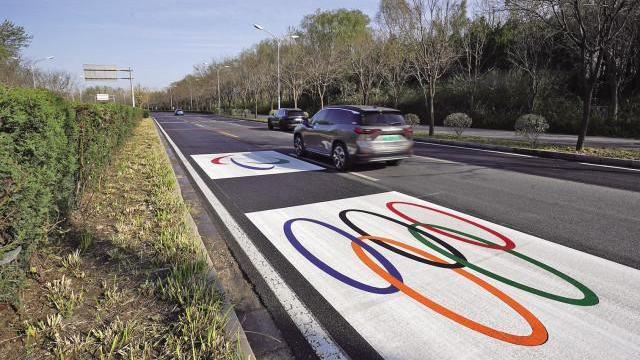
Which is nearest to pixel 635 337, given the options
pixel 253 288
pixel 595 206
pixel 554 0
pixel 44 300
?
pixel 253 288

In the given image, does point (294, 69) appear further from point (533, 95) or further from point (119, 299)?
point (119, 299)

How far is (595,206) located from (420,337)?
4979 millimetres

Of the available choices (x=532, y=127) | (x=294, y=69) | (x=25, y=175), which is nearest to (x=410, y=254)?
(x=25, y=175)

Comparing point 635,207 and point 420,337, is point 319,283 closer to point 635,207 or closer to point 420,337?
point 420,337

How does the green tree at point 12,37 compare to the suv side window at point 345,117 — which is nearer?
the suv side window at point 345,117

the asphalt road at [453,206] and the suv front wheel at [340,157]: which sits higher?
the suv front wheel at [340,157]

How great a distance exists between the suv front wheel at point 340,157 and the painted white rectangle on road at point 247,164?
1.54 ft

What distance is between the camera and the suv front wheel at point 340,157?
28.7 ft

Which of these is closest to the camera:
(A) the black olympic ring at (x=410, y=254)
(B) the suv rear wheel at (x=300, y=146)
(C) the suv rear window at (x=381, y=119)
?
(A) the black olympic ring at (x=410, y=254)

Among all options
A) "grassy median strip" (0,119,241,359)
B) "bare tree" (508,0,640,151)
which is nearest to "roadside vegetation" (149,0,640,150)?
"bare tree" (508,0,640,151)

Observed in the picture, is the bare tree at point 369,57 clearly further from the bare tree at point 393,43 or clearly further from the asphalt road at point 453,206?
the asphalt road at point 453,206

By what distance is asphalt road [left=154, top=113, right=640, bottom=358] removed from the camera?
2.76 meters

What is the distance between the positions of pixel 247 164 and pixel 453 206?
19.8 ft

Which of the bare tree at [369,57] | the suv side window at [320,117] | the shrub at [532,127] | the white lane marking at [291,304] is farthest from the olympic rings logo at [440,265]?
the bare tree at [369,57]
